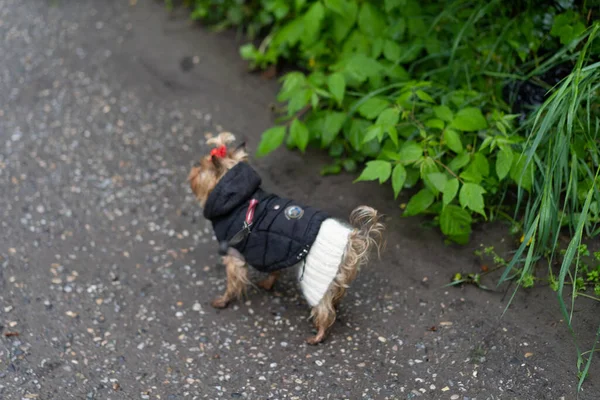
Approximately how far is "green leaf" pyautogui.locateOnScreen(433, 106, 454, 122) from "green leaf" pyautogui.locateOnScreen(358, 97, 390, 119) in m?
0.32

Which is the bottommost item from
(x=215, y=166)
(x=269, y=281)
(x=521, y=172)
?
(x=269, y=281)

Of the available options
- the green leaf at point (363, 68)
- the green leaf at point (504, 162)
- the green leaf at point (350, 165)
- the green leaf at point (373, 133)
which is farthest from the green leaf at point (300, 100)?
the green leaf at point (504, 162)

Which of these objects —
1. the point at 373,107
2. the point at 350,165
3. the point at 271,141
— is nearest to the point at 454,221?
the point at 373,107

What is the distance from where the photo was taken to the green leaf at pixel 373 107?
398 centimetres

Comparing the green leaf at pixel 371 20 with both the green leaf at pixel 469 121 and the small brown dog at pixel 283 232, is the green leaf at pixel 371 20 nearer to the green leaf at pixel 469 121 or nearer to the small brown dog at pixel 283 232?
the green leaf at pixel 469 121

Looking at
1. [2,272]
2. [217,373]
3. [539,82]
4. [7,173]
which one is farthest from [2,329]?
[539,82]

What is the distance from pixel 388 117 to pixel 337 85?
45 centimetres

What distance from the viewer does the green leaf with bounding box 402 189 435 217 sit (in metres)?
3.81

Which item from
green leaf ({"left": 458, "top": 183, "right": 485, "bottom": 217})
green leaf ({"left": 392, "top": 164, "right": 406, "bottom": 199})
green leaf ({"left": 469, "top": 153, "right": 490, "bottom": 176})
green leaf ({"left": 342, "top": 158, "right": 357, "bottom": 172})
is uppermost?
green leaf ({"left": 469, "top": 153, "right": 490, "bottom": 176})

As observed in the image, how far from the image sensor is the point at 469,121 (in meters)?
3.79

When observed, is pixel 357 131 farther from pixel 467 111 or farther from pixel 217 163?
pixel 217 163

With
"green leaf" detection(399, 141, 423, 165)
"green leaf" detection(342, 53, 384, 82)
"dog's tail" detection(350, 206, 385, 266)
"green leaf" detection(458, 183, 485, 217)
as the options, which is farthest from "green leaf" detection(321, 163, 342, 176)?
"dog's tail" detection(350, 206, 385, 266)

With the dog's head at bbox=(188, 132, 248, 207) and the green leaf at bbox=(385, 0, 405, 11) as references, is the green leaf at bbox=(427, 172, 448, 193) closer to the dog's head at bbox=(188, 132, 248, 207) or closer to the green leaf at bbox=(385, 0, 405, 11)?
the dog's head at bbox=(188, 132, 248, 207)

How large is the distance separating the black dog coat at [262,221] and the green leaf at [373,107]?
0.84 m
